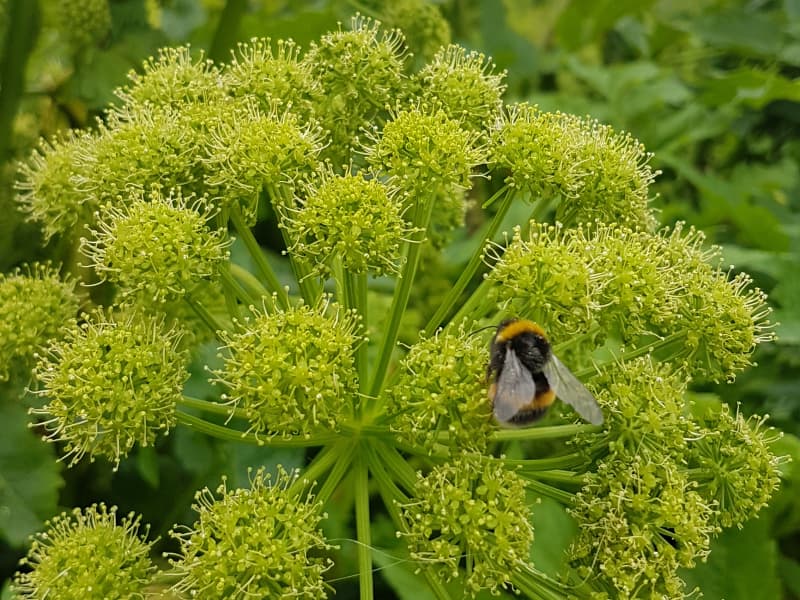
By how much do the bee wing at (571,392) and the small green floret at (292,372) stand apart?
429 mm

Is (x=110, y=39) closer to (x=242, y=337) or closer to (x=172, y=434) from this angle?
(x=172, y=434)

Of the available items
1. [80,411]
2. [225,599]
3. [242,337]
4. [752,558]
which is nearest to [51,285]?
[80,411]

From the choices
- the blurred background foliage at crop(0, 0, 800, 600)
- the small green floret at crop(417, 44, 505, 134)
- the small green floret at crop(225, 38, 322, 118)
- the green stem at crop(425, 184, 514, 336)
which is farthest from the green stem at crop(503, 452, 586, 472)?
the small green floret at crop(225, 38, 322, 118)

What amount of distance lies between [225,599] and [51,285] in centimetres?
111

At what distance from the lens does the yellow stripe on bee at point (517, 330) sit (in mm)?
1870

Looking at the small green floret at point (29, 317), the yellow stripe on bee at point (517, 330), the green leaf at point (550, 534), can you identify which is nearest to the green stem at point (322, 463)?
the yellow stripe on bee at point (517, 330)

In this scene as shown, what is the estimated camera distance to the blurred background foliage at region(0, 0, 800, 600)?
2494 mm

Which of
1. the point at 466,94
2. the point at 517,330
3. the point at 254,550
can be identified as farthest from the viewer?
the point at 466,94

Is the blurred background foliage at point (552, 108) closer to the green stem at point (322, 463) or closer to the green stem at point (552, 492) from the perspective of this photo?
the green stem at point (322, 463)

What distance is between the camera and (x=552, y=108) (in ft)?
11.5

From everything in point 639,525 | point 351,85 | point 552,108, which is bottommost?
point 639,525

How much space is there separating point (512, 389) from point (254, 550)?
61 cm

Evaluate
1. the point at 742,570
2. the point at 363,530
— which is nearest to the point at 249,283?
the point at 363,530

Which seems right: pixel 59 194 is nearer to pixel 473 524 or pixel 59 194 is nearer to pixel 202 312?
pixel 202 312
